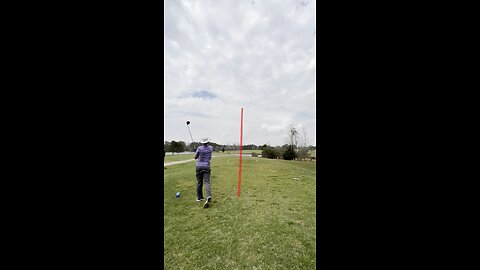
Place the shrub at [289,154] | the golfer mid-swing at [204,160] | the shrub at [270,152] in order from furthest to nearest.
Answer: the shrub at [270,152] < the shrub at [289,154] < the golfer mid-swing at [204,160]

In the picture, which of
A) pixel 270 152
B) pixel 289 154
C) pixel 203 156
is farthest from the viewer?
pixel 270 152

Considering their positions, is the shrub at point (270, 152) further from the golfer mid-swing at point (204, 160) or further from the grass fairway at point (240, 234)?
the golfer mid-swing at point (204, 160)

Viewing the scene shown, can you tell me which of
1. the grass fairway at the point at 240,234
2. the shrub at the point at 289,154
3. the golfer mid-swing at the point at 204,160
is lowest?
the grass fairway at the point at 240,234

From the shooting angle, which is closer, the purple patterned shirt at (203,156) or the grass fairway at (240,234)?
the grass fairway at (240,234)

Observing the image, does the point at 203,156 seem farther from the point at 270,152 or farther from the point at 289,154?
the point at 270,152

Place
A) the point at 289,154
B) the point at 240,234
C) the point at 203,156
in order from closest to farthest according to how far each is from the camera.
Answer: the point at 240,234, the point at 203,156, the point at 289,154

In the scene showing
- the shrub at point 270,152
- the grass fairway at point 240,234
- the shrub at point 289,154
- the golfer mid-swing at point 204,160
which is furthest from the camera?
the shrub at point 270,152

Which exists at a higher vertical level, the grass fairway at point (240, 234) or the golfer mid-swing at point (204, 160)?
the golfer mid-swing at point (204, 160)

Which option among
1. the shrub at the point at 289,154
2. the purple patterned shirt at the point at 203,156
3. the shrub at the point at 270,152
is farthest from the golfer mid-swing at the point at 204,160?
the shrub at the point at 270,152

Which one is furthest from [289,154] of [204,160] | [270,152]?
[204,160]
